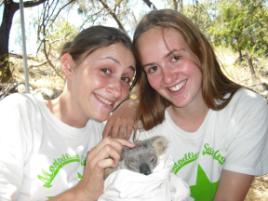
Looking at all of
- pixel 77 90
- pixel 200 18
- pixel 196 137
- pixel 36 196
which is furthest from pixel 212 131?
pixel 200 18

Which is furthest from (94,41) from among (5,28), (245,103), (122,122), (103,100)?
(5,28)

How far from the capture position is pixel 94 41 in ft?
4.45

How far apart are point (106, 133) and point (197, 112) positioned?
0.49 metres

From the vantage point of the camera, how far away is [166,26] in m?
1.45

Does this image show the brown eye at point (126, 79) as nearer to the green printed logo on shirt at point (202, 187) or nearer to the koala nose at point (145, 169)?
the koala nose at point (145, 169)

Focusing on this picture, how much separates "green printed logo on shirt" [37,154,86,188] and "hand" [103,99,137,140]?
20cm

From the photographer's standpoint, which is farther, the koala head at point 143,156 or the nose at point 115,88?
the nose at point 115,88

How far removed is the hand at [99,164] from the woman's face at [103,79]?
0.22m

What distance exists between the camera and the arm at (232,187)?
4.39 feet

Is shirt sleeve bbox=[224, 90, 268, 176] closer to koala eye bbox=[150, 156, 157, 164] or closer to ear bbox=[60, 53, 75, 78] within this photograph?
koala eye bbox=[150, 156, 157, 164]

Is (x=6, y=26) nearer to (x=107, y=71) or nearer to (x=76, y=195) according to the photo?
(x=107, y=71)

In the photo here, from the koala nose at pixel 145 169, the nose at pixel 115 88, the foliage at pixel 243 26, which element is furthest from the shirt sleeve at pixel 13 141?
the foliage at pixel 243 26

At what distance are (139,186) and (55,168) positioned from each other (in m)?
0.43

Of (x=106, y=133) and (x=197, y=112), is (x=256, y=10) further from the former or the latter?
(x=106, y=133)
